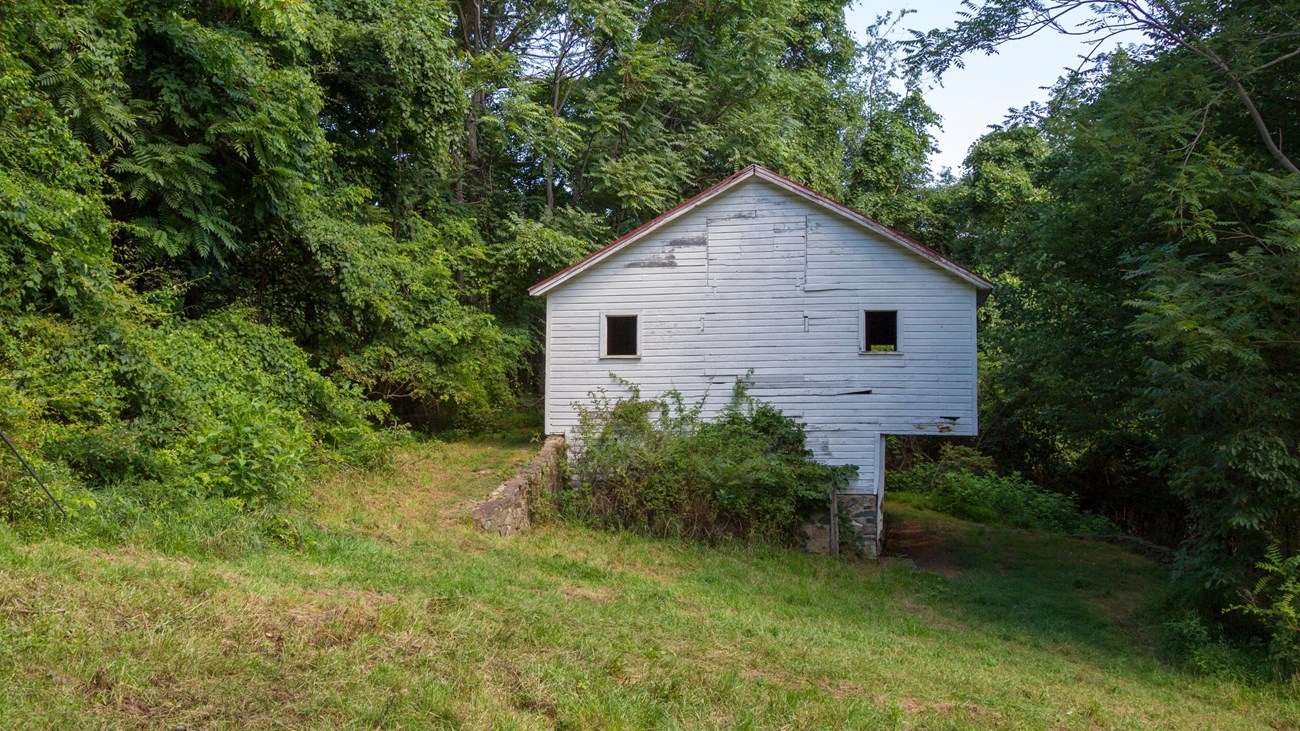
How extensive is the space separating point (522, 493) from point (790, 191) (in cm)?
806

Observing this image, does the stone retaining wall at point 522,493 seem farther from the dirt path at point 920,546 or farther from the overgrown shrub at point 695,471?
the dirt path at point 920,546

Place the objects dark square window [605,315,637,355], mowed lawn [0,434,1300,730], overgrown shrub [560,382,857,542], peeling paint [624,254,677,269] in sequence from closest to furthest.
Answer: mowed lawn [0,434,1300,730] → overgrown shrub [560,382,857,542] → peeling paint [624,254,677,269] → dark square window [605,315,637,355]

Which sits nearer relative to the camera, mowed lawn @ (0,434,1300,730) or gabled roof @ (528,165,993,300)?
mowed lawn @ (0,434,1300,730)

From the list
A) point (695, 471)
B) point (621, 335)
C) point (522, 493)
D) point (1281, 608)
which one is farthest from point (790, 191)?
point (1281, 608)

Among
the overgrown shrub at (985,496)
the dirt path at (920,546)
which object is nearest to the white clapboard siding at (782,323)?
the dirt path at (920,546)

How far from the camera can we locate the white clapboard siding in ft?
59.0

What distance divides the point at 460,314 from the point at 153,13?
884 centimetres

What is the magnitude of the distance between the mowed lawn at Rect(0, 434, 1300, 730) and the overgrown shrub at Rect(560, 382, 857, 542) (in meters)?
1.81

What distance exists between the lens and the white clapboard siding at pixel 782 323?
18.0 metres

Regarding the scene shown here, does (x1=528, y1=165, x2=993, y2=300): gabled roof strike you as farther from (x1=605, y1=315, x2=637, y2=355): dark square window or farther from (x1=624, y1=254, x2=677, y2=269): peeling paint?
(x1=605, y1=315, x2=637, y2=355): dark square window

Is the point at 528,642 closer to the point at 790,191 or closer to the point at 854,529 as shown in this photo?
the point at 854,529

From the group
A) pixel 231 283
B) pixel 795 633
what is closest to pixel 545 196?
pixel 231 283

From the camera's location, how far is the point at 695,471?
17344 mm

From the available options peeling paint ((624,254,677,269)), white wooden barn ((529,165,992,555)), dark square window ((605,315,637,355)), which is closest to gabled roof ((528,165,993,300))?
white wooden barn ((529,165,992,555))
